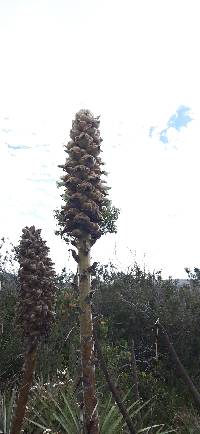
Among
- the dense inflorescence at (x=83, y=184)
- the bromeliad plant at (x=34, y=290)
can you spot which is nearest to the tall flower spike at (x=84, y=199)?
the dense inflorescence at (x=83, y=184)

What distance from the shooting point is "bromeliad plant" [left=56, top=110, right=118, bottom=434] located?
3.07 m

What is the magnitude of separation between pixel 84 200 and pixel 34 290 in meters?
0.94

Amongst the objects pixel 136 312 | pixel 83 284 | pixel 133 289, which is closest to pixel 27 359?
pixel 83 284

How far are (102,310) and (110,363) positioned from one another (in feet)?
15.3

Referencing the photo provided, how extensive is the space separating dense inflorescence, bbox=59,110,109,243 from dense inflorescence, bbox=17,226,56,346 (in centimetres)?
49

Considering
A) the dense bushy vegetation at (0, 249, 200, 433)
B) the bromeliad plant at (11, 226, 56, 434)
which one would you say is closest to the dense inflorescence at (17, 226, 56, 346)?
the bromeliad plant at (11, 226, 56, 434)

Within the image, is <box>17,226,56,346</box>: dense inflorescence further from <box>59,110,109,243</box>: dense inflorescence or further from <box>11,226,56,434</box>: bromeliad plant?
<box>59,110,109,243</box>: dense inflorescence

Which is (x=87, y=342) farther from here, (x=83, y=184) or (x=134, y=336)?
(x=134, y=336)

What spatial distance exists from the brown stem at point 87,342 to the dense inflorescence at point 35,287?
385 millimetres

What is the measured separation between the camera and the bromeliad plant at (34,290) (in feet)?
8.41

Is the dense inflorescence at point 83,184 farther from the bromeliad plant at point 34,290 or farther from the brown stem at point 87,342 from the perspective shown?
the bromeliad plant at point 34,290

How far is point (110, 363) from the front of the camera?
35.1 ft

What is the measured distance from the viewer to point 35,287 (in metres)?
2.69

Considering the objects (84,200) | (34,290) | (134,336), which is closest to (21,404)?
(34,290)
